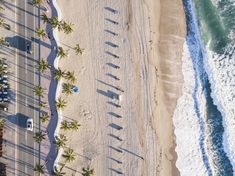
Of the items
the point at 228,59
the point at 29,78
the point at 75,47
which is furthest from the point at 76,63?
the point at 228,59

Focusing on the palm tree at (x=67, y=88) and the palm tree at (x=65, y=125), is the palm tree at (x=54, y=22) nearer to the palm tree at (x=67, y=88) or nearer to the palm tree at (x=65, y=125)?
the palm tree at (x=67, y=88)

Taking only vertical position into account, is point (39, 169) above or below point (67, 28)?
below

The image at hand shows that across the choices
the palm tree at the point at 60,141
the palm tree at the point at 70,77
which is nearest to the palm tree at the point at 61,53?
the palm tree at the point at 70,77

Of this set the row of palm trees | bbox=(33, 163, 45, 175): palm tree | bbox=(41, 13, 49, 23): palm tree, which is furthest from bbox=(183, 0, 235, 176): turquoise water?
bbox=(33, 163, 45, 175): palm tree

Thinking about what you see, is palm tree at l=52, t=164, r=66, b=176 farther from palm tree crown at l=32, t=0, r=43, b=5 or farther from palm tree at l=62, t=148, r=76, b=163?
palm tree crown at l=32, t=0, r=43, b=5

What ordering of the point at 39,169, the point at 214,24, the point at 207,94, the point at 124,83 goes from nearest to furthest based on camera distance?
the point at 39,169 → the point at 124,83 → the point at 207,94 → the point at 214,24

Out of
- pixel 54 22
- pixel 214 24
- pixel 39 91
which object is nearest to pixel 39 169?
pixel 39 91

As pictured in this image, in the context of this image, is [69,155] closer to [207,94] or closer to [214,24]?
[207,94]
